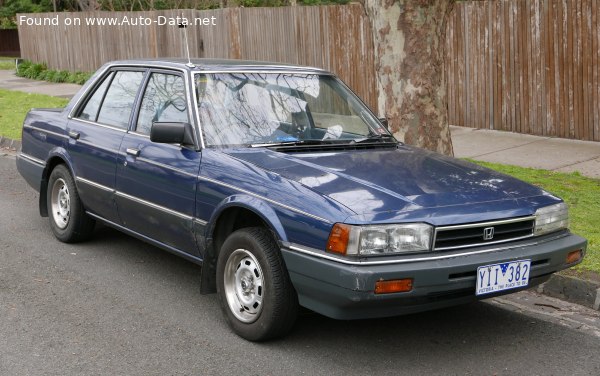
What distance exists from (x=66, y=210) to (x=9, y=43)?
38105mm

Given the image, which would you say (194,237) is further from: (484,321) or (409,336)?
(484,321)

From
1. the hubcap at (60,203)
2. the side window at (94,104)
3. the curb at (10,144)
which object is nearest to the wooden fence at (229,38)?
the curb at (10,144)

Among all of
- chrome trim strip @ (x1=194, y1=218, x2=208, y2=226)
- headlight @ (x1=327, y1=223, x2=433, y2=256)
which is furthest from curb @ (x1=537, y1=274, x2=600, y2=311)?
chrome trim strip @ (x1=194, y1=218, x2=208, y2=226)

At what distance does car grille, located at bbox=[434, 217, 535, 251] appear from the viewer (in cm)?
461

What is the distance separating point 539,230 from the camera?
5023 mm

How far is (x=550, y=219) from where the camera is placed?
16.7 ft

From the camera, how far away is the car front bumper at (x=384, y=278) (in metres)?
4.39

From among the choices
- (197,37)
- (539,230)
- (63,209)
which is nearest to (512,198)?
(539,230)

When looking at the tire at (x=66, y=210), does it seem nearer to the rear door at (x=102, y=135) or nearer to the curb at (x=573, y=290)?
the rear door at (x=102, y=135)

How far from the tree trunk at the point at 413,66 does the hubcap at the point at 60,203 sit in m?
3.24

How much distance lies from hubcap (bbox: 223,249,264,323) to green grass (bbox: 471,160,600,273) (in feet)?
8.21

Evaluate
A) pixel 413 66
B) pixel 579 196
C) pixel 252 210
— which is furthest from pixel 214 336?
pixel 579 196

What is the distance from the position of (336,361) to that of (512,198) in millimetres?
1418

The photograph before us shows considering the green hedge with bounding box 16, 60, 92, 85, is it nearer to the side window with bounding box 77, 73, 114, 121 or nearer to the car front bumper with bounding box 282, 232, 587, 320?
the side window with bounding box 77, 73, 114, 121
